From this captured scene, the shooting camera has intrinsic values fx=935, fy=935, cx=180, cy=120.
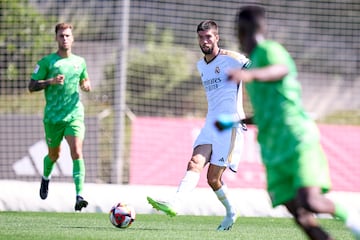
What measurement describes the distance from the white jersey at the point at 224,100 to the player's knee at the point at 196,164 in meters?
0.22

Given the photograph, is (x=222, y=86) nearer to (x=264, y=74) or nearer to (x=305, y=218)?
(x=305, y=218)

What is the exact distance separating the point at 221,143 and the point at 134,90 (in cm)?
1373

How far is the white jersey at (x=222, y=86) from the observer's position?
10.9 metres

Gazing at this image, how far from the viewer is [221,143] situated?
10.7 m

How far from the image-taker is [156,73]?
31.8 metres

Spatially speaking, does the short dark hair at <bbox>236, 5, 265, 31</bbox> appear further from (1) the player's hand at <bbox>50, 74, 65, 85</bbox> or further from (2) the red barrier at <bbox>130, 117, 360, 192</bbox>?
(2) the red barrier at <bbox>130, 117, 360, 192</bbox>

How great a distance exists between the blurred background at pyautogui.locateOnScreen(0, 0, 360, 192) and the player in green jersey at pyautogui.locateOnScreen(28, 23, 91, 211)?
182 inches

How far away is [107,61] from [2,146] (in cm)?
739

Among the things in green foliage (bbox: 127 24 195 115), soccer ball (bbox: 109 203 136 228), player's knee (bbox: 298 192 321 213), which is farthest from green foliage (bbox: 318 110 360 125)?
player's knee (bbox: 298 192 321 213)

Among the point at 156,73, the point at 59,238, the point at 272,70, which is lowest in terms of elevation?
the point at 156,73

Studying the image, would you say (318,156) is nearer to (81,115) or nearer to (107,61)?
(81,115)

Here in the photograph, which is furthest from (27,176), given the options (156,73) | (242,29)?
(156,73)

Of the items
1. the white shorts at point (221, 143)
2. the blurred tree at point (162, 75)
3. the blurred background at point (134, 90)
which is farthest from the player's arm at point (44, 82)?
the blurred tree at point (162, 75)

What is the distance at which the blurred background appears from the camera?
1772 cm
